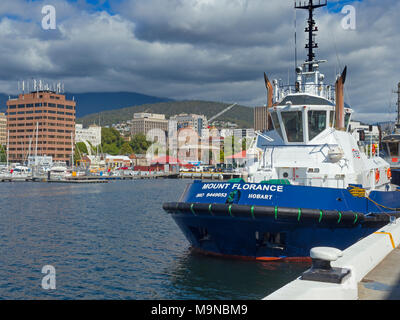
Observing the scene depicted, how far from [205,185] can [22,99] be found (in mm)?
190280

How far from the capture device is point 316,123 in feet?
65.9

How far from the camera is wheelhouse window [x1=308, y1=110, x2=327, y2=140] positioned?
787 inches

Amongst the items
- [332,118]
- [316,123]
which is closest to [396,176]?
[332,118]

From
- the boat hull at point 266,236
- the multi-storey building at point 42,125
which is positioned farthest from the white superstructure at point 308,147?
the multi-storey building at point 42,125

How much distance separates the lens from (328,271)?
23.0ft

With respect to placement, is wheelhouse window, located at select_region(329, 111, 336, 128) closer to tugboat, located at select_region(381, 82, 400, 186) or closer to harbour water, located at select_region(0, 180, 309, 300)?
harbour water, located at select_region(0, 180, 309, 300)

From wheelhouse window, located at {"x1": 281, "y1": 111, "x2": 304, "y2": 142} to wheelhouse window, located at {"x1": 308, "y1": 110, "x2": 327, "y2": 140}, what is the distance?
399mm

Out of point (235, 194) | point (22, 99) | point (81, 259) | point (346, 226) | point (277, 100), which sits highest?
point (22, 99)

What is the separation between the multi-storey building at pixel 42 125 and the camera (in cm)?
18125

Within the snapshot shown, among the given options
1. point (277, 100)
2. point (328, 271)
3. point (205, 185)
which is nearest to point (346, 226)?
point (205, 185)

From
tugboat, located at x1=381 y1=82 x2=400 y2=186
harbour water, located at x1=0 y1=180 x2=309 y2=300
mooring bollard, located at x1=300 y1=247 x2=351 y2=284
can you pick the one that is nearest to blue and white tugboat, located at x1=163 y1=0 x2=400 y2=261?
harbour water, located at x1=0 y1=180 x2=309 y2=300
